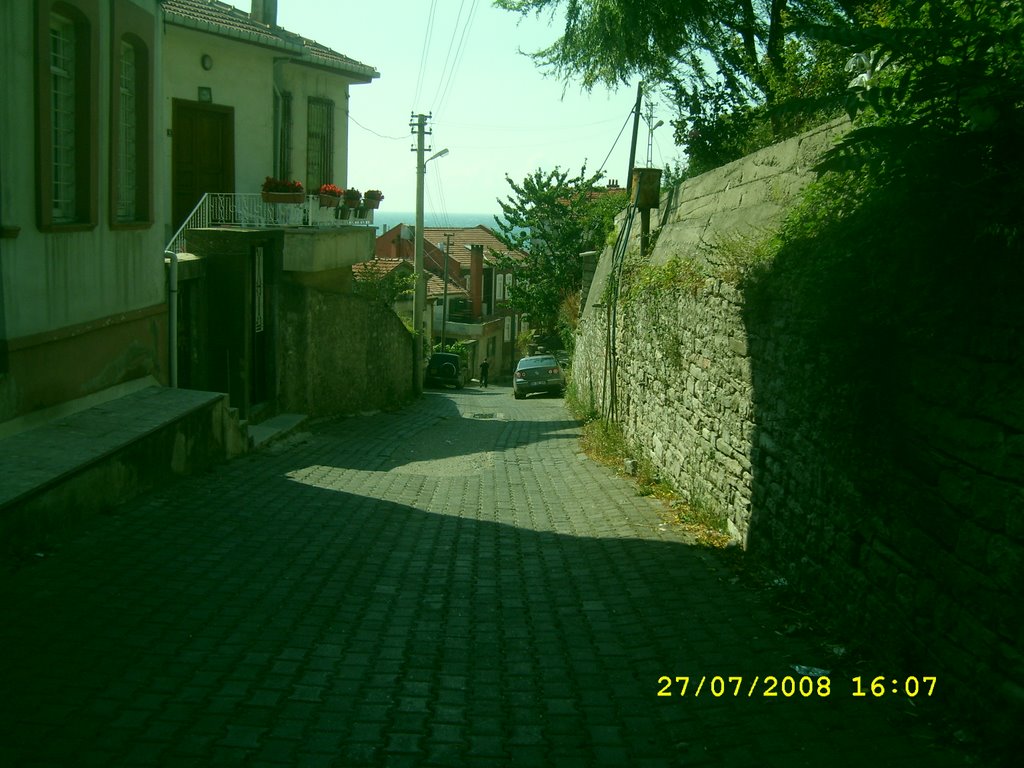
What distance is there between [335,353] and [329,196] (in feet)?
9.84

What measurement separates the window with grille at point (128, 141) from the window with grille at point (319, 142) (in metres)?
8.52

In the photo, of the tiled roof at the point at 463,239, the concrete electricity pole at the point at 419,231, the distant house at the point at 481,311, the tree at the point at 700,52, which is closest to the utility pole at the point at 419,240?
the concrete electricity pole at the point at 419,231

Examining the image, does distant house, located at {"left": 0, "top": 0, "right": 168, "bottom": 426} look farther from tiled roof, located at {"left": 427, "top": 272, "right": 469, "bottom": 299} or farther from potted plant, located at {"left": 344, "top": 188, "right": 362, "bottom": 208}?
tiled roof, located at {"left": 427, "top": 272, "right": 469, "bottom": 299}

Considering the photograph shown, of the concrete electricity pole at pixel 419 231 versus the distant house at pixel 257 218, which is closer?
the distant house at pixel 257 218

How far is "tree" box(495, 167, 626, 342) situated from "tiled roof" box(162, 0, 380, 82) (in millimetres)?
26817

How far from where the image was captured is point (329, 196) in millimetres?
18969

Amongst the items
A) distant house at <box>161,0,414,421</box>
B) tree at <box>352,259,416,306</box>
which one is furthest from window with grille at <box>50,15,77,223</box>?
tree at <box>352,259,416,306</box>

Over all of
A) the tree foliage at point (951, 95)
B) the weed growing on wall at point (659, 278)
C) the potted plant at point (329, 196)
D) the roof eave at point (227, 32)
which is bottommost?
the weed growing on wall at point (659, 278)

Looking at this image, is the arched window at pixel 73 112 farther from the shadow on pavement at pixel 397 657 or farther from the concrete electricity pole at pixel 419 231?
the concrete electricity pole at pixel 419 231

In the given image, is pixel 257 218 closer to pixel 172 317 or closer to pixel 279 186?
pixel 279 186

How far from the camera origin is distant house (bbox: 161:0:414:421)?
15.3 m

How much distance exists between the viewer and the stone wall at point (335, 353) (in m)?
17.8

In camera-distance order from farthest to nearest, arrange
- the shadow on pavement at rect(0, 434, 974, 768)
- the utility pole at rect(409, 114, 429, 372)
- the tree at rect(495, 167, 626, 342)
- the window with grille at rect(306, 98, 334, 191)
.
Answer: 1. the tree at rect(495, 167, 626, 342)
2. the utility pole at rect(409, 114, 429, 372)
3. the window with grille at rect(306, 98, 334, 191)
4. the shadow on pavement at rect(0, 434, 974, 768)

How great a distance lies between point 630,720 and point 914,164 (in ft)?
9.36
